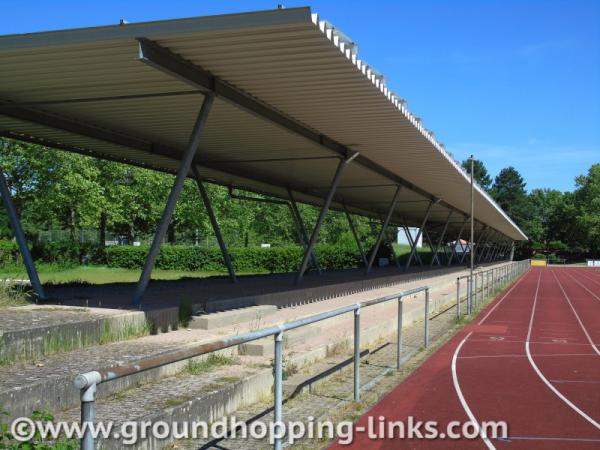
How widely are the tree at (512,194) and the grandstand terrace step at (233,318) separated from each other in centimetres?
11707

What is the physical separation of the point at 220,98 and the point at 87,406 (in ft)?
28.0

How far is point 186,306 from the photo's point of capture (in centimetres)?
1028

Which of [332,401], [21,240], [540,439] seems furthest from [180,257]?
[540,439]

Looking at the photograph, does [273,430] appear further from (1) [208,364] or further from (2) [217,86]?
(2) [217,86]

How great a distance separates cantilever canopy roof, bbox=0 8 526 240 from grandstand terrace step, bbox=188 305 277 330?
3.79 meters

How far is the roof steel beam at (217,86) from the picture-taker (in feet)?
28.0

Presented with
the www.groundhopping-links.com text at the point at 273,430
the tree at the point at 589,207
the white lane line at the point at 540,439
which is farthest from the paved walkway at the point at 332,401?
the tree at the point at 589,207

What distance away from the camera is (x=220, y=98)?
1076 cm

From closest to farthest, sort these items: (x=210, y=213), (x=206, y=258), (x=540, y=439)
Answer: (x=540, y=439), (x=210, y=213), (x=206, y=258)

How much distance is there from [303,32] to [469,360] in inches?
243

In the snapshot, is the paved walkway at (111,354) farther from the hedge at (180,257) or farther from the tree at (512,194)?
the tree at (512,194)

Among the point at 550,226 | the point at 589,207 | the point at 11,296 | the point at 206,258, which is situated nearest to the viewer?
the point at 11,296

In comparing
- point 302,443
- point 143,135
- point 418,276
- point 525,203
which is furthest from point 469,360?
point 525,203

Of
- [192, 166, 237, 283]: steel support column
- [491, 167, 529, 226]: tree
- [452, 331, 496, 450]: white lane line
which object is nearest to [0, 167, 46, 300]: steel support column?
[192, 166, 237, 283]: steel support column
